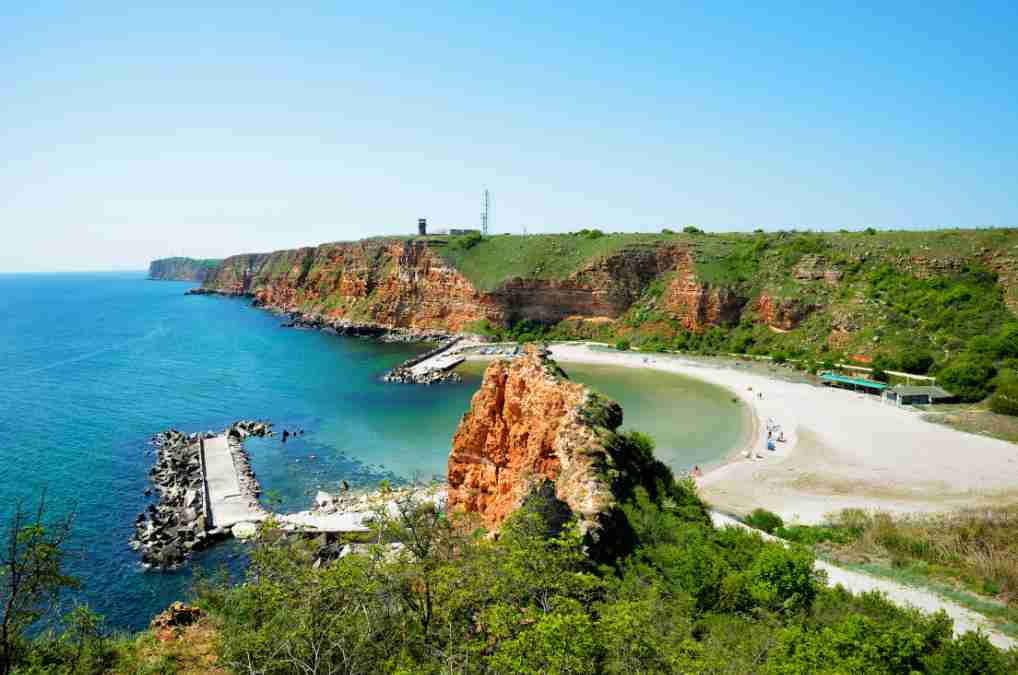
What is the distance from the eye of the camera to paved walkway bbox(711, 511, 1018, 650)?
17.7 meters

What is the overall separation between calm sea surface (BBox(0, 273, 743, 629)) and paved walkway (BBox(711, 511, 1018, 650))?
1831cm

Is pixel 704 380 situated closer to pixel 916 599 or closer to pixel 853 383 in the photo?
pixel 853 383

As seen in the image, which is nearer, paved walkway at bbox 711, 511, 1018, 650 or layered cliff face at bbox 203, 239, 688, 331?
paved walkway at bbox 711, 511, 1018, 650

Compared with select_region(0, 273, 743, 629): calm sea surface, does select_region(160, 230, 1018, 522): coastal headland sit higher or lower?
higher

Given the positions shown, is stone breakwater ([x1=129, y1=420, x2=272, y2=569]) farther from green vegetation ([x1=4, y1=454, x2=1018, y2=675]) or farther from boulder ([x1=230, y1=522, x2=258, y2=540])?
green vegetation ([x1=4, y1=454, x2=1018, y2=675])

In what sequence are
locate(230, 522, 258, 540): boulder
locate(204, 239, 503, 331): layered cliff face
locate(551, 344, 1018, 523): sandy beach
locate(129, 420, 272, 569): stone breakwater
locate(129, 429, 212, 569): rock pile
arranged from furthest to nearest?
locate(204, 239, 503, 331): layered cliff face, locate(551, 344, 1018, 523): sandy beach, locate(230, 522, 258, 540): boulder, locate(129, 420, 272, 569): stone breakwater, locate(129, 429, 212, 569): rock pile

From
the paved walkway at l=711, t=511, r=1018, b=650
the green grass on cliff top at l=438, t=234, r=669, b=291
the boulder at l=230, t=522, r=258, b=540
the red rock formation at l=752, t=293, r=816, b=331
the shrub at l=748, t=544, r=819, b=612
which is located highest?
the green grass on cliff top at l=438, t=234, r=669, b=291

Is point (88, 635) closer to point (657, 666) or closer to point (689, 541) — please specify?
point (657, 666)

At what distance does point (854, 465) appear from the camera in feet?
125

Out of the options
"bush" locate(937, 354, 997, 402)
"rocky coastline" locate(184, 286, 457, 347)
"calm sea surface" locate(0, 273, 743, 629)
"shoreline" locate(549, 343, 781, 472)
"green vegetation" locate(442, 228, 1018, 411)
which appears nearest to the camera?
"calm sea surface" locate(0, 273, 743, 629)

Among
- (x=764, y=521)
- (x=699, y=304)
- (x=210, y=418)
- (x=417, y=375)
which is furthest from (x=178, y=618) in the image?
(x=699, y=304)

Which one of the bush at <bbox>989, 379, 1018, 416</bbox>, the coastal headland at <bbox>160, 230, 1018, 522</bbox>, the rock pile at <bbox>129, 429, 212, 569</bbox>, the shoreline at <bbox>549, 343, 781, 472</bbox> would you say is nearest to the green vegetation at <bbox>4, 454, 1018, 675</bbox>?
the rock pile at <bbox>129, 429, 212, 569</bbox>

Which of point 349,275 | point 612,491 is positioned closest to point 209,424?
point 612,491

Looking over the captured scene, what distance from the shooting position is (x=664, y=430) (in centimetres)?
4762
